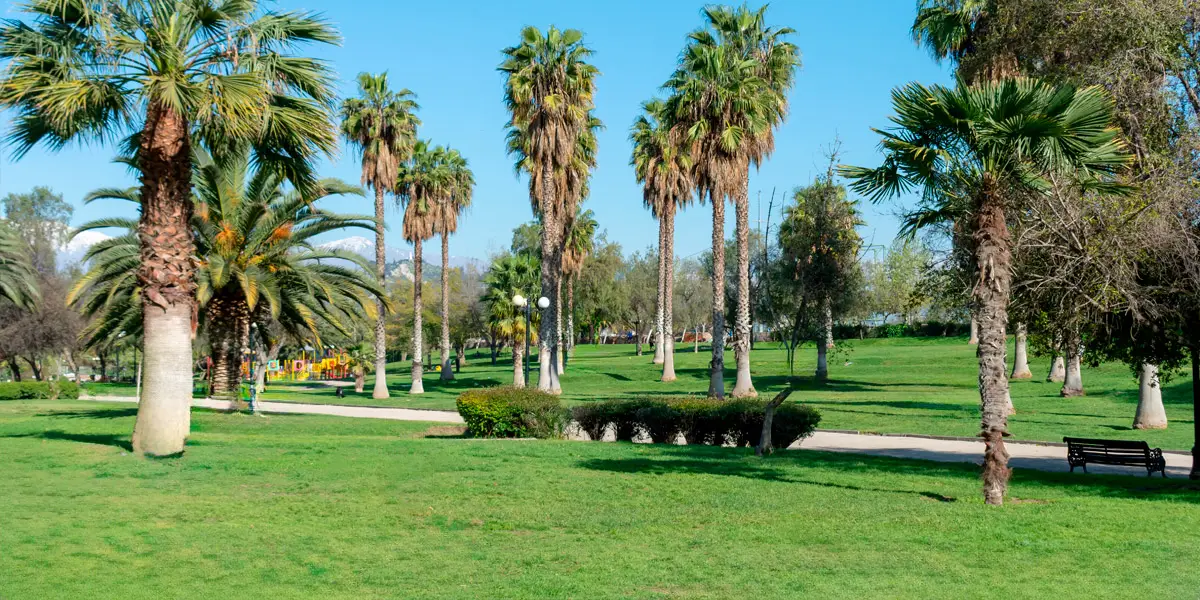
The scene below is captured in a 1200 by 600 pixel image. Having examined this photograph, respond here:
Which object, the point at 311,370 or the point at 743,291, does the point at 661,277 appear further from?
the point at 311,370

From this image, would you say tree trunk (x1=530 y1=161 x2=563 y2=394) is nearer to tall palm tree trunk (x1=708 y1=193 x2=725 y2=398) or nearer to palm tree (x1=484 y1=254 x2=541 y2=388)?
tall palm tree trunk (x1=708 y1=193 x2=725 y2=398)

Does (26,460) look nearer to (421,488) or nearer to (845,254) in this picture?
(421,488)

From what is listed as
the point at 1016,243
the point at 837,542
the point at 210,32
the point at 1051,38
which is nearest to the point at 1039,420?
the point at 1051,38

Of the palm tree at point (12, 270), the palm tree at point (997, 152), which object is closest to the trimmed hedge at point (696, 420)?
the palm tree at point (997, 152)

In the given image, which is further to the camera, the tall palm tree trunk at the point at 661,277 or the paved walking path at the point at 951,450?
the tall palm tree trunk at the point at 661,277

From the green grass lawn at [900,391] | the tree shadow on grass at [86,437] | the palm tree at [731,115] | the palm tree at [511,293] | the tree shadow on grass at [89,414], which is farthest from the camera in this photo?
the palm tree at [511,293]

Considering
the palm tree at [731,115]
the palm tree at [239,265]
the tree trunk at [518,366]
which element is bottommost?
the tree trunk at [518,366]

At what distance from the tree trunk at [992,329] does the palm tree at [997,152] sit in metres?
0.01

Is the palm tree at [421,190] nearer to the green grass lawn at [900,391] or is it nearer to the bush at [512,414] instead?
the green grass lawn at [900,391]

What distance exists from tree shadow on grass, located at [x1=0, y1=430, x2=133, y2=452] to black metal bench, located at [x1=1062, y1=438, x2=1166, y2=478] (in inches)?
601

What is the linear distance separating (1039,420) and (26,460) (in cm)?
2340

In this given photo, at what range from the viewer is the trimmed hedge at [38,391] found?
36094mm

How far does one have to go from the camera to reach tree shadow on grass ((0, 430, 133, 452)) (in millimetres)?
16062

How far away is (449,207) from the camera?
171 ft
